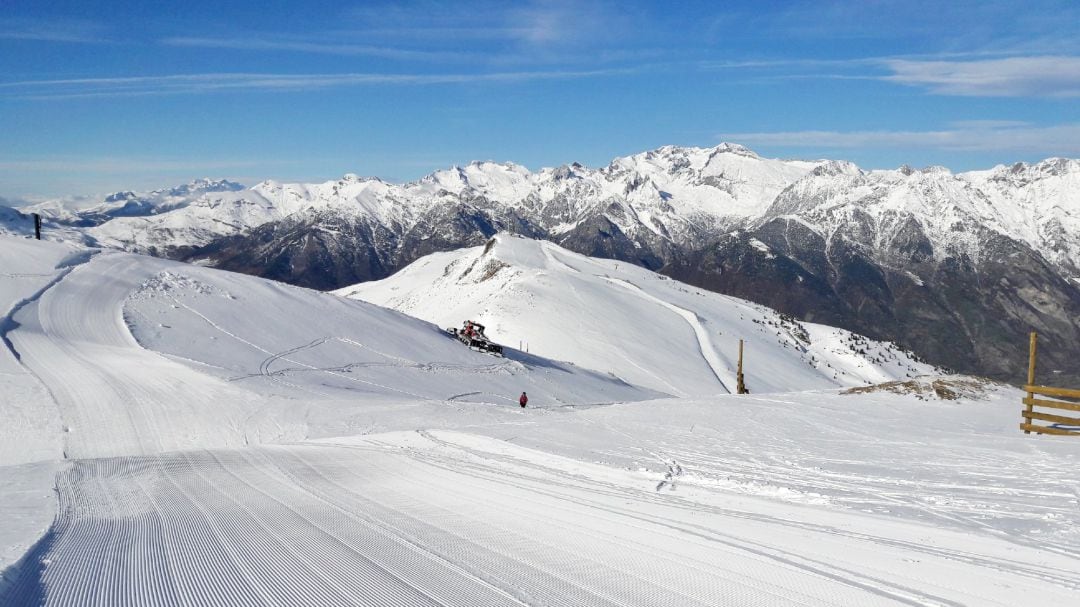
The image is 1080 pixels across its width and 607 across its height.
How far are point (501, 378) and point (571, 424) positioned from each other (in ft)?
69.2

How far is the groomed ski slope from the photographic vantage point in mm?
7832

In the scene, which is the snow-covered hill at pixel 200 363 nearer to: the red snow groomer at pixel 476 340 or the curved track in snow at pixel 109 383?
the curved track in snow at pixel 109 383

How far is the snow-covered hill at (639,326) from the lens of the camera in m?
65.2

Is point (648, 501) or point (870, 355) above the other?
point (648, 501)

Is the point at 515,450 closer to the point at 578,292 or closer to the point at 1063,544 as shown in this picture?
the point at 1063,544

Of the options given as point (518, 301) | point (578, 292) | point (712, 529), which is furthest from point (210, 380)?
point (578, 292)

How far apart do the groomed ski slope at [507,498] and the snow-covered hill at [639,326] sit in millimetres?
34999

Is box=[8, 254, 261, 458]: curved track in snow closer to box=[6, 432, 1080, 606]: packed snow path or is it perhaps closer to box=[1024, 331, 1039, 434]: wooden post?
box=[6, 432, 1080, 606]: packed snow path

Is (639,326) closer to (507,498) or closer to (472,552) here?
(507,498)

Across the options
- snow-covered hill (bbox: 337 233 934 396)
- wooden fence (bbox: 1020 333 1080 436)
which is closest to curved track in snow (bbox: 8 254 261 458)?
wooden fence (bbox: 1020 333 1080 436)

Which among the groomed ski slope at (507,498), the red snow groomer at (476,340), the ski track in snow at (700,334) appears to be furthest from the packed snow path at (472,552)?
the ski track in snow at (700,334)

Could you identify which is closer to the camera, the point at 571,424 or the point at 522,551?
the point at 522,551

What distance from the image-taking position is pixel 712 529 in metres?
10.2

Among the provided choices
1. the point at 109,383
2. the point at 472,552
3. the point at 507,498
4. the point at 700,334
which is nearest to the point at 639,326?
the point at 700,334
